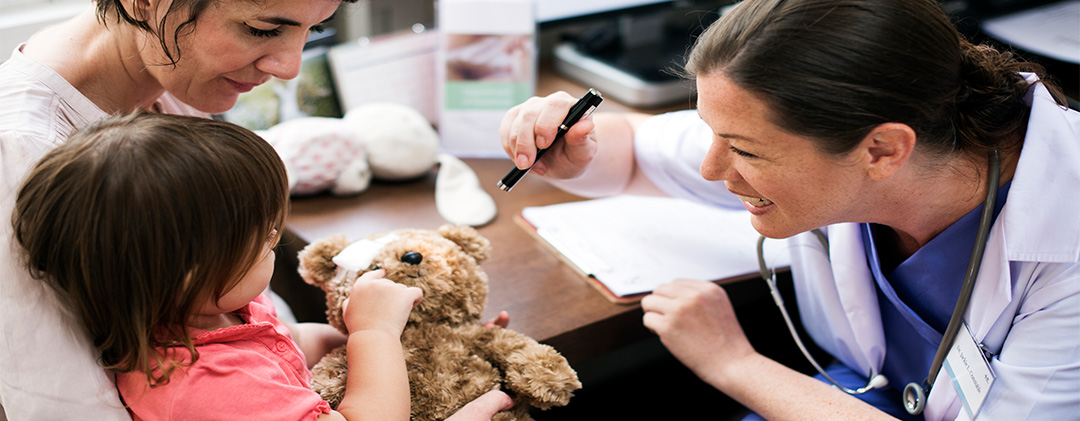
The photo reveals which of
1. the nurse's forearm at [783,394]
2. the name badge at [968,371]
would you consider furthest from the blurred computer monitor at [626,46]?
the name badge at [968,371]

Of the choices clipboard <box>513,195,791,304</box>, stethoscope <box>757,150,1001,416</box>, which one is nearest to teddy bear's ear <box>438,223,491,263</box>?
clipboard <box>513,195,791,304</box>

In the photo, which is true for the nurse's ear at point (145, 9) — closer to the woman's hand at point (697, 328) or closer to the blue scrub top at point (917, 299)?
the woman's hand at point (697, 328)

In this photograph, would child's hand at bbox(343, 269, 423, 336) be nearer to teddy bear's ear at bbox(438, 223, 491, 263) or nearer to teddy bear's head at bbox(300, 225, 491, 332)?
teddy bear's head at bbox(300, 225, 491, 332)

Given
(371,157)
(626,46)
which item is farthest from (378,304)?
(626,46)

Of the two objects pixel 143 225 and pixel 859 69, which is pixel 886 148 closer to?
pixel 859 69

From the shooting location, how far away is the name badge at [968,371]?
0.85 metres

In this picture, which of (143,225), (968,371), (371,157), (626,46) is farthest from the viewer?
(626,46)

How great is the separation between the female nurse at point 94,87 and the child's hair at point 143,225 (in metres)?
0.03

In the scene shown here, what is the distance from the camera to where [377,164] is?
1.39 m

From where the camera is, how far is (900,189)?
91 cm

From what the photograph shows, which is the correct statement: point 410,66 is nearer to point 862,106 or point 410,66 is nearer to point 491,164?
point 491,164

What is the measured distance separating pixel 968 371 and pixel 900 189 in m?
0.23

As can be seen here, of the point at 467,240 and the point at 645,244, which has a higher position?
the point at 467,240

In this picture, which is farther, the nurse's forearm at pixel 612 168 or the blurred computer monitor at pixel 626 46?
the blurred computer monitor at pixel 626 46
